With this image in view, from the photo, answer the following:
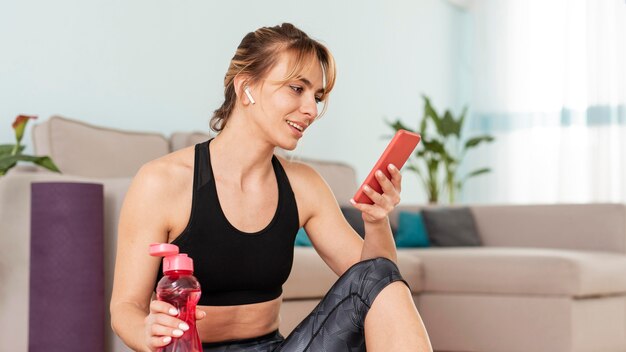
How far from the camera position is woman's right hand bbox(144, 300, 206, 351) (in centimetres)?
115

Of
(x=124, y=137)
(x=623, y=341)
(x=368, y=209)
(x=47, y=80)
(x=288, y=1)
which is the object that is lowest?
(x=623, y=341)

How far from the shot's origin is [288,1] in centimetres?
473

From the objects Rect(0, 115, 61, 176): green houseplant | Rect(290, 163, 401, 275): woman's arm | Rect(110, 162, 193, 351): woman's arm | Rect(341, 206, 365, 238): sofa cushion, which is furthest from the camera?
Rect(341, 206, 365, 238): sofa cushion

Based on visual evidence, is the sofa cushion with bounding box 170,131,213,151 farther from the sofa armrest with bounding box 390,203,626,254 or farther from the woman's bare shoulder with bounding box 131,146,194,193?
the woman's bare shoulder with bounding box 131,146,194,193

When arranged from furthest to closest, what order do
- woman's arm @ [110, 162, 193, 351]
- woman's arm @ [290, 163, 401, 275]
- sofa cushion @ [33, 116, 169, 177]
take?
sofa cushion @ [33, 116, 169, 177], woman's arm @ [290, 163, 401, 275], woman's arm @ [110, 162, 193, 351]

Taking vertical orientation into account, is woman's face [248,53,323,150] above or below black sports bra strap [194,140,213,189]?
above

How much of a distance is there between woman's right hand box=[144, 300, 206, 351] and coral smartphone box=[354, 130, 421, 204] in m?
0.49

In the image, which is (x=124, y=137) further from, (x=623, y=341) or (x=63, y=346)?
(x=623, y=341)

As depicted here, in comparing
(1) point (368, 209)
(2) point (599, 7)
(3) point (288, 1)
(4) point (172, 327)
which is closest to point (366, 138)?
(3) point (288, 1)

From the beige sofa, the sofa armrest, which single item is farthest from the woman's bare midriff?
the sofa armrest

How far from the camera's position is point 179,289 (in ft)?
3.87

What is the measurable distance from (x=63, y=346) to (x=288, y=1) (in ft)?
9.89

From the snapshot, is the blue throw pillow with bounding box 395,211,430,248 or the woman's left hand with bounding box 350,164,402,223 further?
the blue throw pillow with bounding box 395,211,430,248

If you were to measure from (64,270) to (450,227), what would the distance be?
7.85 feet
